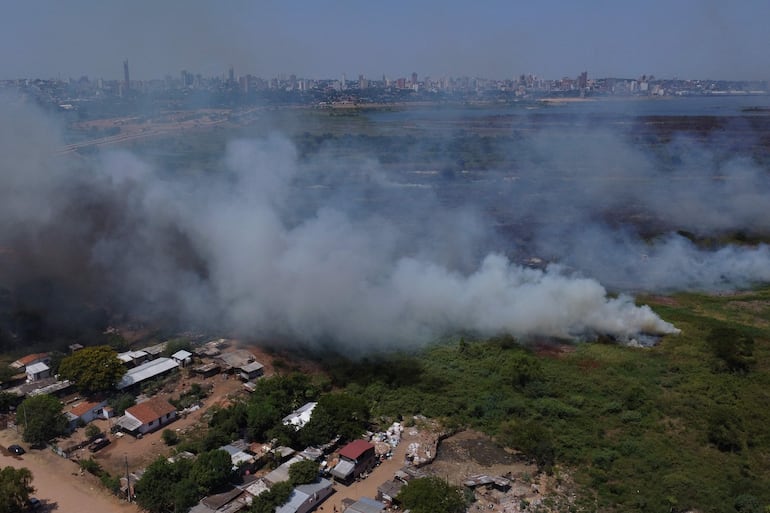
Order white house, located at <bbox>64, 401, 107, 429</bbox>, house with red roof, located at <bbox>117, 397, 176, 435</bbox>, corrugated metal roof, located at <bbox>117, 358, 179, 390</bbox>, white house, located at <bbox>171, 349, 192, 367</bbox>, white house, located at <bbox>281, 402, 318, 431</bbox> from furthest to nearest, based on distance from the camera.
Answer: white house, located at <bbox>171, 349, 192, 367</bbox> → corrugated metal roof, located at <bbox>117, 358, 179, 390</bbox> → white house, located at <bbox>64, 401, 107, 429</bbox> → house with red roof, located at <bbox>117, 397, 176, 435</bbox> → white house, located at <bbox>281, 402, 318, 431</bbox>

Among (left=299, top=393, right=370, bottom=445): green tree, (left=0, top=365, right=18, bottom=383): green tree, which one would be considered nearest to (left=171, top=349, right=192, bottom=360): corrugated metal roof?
(left=0, top=365, right=18, bottom=383): green tree

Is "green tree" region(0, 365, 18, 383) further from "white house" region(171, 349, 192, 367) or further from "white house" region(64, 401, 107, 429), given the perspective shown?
"white house" region(171, 349, 192, 367)

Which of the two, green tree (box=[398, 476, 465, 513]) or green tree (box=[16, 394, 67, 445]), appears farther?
green tree (box=[16, 394, 67, 445])

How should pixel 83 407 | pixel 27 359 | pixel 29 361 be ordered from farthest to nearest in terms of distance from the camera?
1. pixel 27 359
2. pixel 29 361
3. pixel 83 407

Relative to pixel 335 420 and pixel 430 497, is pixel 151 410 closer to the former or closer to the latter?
pixel 335 420

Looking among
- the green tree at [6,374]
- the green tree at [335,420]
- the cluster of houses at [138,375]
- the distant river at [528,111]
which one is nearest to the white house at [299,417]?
the green tree at [335,420]

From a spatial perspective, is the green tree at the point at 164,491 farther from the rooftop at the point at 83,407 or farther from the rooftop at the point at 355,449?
the rooftop at the point at 83,407

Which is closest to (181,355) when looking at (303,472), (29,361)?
(29,361)
